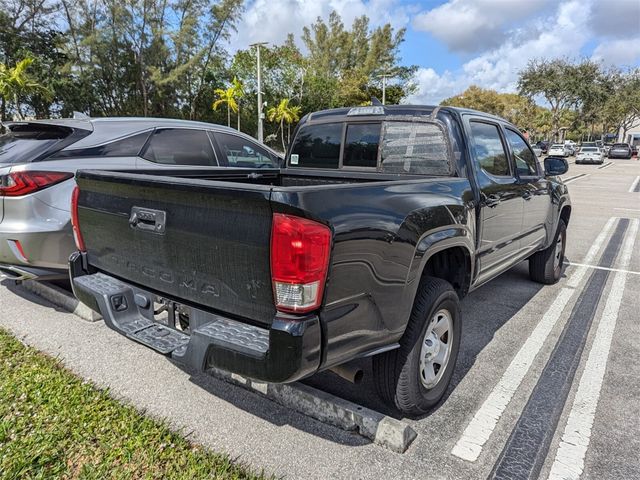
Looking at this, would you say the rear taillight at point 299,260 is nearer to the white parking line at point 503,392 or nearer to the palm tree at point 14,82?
the white parking line at point 503,392

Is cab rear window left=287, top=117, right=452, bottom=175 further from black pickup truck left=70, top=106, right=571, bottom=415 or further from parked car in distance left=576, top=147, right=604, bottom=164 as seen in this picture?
parked car in distance left=576, top=147, right=604, bottom=164

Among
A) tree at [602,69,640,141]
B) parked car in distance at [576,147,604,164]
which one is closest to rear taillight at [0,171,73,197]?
parked car in distance at [576,147,604,164]

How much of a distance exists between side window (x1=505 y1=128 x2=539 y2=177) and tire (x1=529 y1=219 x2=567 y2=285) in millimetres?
1082

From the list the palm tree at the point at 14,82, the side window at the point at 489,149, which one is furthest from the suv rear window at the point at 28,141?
the palm tree at the point at 14,82

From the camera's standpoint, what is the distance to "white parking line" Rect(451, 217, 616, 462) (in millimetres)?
2467

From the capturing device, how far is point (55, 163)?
3.69 metres

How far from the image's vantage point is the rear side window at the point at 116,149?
3881 mm

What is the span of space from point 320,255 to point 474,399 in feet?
5.91

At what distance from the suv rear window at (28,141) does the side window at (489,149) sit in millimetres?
3537

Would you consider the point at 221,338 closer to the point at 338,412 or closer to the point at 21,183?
the point at 338,412

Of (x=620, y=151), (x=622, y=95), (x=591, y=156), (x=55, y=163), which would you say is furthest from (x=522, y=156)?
(x=622, y=95)

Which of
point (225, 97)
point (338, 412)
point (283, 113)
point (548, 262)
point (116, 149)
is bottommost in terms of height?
point (338, 412)

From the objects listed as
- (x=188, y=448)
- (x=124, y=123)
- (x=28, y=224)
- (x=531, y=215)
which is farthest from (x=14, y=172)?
(x=531, y=215)

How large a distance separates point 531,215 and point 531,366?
5.35 ft
